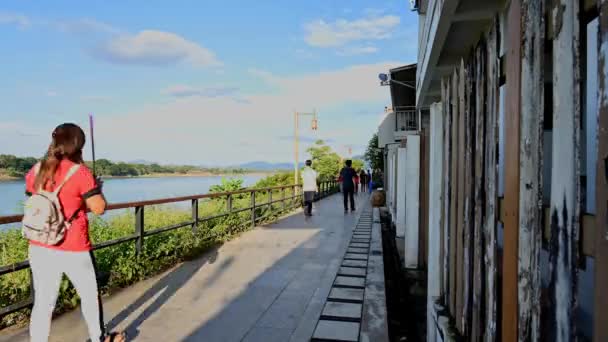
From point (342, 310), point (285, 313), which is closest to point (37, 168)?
point (285, 313)

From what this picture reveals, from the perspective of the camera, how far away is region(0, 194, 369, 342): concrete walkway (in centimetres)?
337

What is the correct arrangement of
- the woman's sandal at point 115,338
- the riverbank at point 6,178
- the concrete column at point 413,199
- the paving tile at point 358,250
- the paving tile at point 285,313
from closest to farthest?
the woman's sandal at point 115,338 < the paving tile at point 285,313 < the riverbank at point 6,178 < the concrete column at point 413,199 < the paving tile at point 358,250

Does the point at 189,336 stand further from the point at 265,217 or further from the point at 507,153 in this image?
the point at 265,217

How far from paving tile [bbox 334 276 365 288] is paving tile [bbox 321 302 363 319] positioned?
687 millimetres

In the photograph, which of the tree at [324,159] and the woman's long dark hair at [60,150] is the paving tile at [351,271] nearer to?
the woman's long dark hair at [60,150]

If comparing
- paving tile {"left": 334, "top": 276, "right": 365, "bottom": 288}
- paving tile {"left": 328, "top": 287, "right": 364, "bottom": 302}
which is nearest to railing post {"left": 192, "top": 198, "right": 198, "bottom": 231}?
paving tile {"left": 334, "top": 276, "right": 365, "bottom": 288}

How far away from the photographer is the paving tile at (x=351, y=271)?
5.13 metres

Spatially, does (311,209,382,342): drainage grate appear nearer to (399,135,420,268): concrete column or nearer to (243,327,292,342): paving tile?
(243,327,292,342): paving tile

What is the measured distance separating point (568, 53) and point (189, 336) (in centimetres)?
328

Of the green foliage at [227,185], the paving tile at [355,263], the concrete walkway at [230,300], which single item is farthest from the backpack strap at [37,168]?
the green foliage at [227,185]

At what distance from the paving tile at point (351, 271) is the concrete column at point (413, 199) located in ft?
2.42

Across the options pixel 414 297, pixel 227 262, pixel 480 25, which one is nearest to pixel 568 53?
pixel 480 25

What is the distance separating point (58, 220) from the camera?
8.25 ft

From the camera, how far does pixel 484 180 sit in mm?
1803
